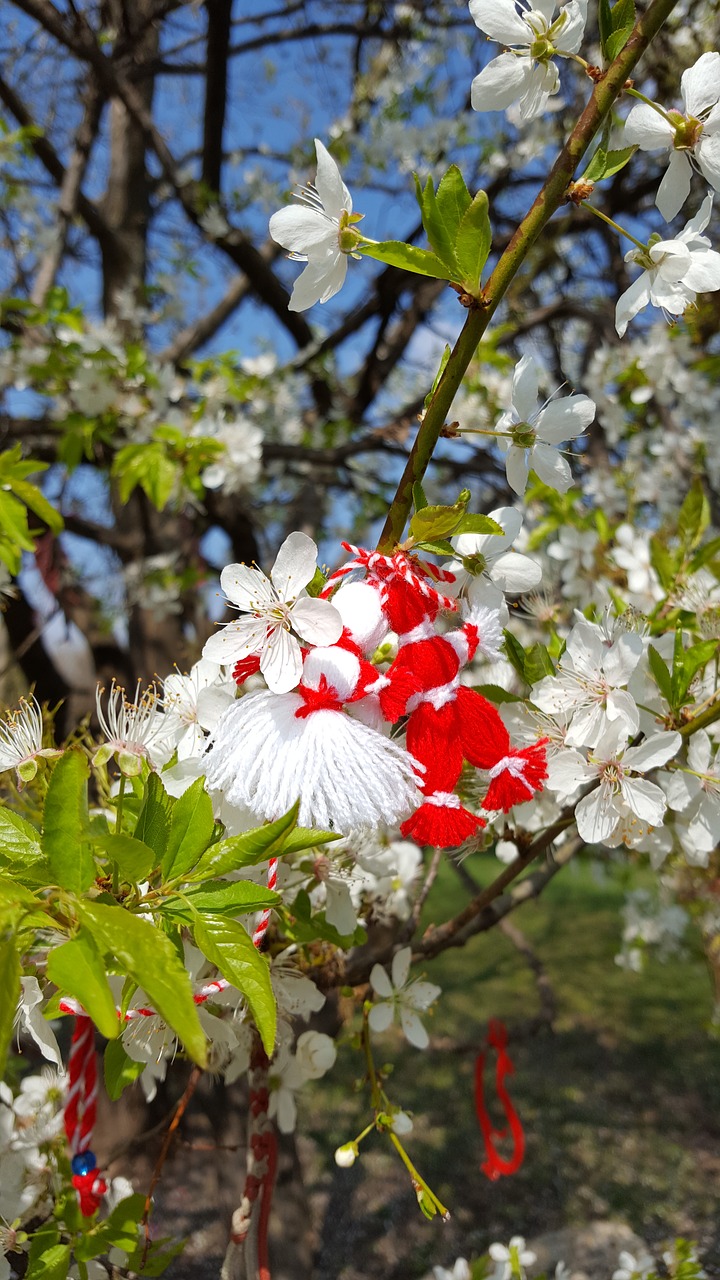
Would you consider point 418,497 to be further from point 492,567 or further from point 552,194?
point 552,194

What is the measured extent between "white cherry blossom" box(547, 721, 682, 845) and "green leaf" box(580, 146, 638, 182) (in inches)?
17.8

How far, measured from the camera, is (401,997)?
1.06 m

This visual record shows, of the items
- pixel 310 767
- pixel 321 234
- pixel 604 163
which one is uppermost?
pixel 604 163

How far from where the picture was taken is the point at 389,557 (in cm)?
68

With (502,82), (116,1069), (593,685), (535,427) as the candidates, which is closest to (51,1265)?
(116,1069)

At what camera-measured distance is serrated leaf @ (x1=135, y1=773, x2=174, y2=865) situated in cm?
58

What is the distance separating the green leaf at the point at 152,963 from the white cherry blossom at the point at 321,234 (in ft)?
1.43

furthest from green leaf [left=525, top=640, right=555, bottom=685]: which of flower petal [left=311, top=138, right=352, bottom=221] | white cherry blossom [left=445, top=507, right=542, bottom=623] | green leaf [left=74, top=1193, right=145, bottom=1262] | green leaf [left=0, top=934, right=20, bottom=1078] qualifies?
green leaf [left=74, top=1193, right=145, bottom=1262]

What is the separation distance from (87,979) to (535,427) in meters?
0.52

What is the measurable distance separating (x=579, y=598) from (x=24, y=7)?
218 centimetres

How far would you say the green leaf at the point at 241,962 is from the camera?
Result: 493mm

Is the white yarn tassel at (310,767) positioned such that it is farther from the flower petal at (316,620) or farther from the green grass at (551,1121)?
the green grass at (551,1121)

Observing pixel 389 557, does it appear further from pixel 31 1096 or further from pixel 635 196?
pixel 635 196


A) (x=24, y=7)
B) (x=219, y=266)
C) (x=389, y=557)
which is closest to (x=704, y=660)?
(x=389, y=557)
